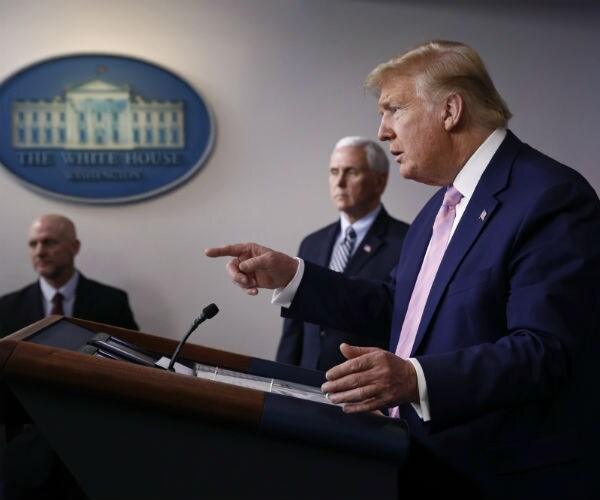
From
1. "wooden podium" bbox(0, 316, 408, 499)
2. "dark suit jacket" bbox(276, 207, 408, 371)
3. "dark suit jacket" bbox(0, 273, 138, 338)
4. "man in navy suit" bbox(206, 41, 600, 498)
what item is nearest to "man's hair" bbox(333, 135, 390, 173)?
"dark suit jacket" bbox(276, 207, 408, 371)

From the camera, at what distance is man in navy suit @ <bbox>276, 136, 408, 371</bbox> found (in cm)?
293

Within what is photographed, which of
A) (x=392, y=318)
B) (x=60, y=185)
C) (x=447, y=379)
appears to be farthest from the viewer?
(x=60, y=185)

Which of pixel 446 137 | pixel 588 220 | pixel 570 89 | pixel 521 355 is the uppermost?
pixel 570 89

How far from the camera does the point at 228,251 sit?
1.53m

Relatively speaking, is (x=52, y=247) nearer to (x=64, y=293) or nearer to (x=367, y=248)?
(x=64, y=293)

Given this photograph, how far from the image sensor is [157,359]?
134cm

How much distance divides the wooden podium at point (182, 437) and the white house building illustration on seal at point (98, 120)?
112 inches

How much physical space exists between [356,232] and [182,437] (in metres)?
2.18

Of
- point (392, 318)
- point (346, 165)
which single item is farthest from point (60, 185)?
point (392, 318)

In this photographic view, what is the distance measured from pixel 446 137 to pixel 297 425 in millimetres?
808

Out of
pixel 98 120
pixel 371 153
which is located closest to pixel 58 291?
pixel 98 120

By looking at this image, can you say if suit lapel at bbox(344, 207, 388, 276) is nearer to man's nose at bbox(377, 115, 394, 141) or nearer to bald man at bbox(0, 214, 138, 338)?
bald man at bbox(0, 214, 138, 338)

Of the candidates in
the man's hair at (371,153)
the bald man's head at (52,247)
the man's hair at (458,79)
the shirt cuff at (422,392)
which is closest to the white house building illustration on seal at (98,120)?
the bald man's head at (52,247)

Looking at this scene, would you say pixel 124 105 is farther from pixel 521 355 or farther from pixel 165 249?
pixel 521 355
